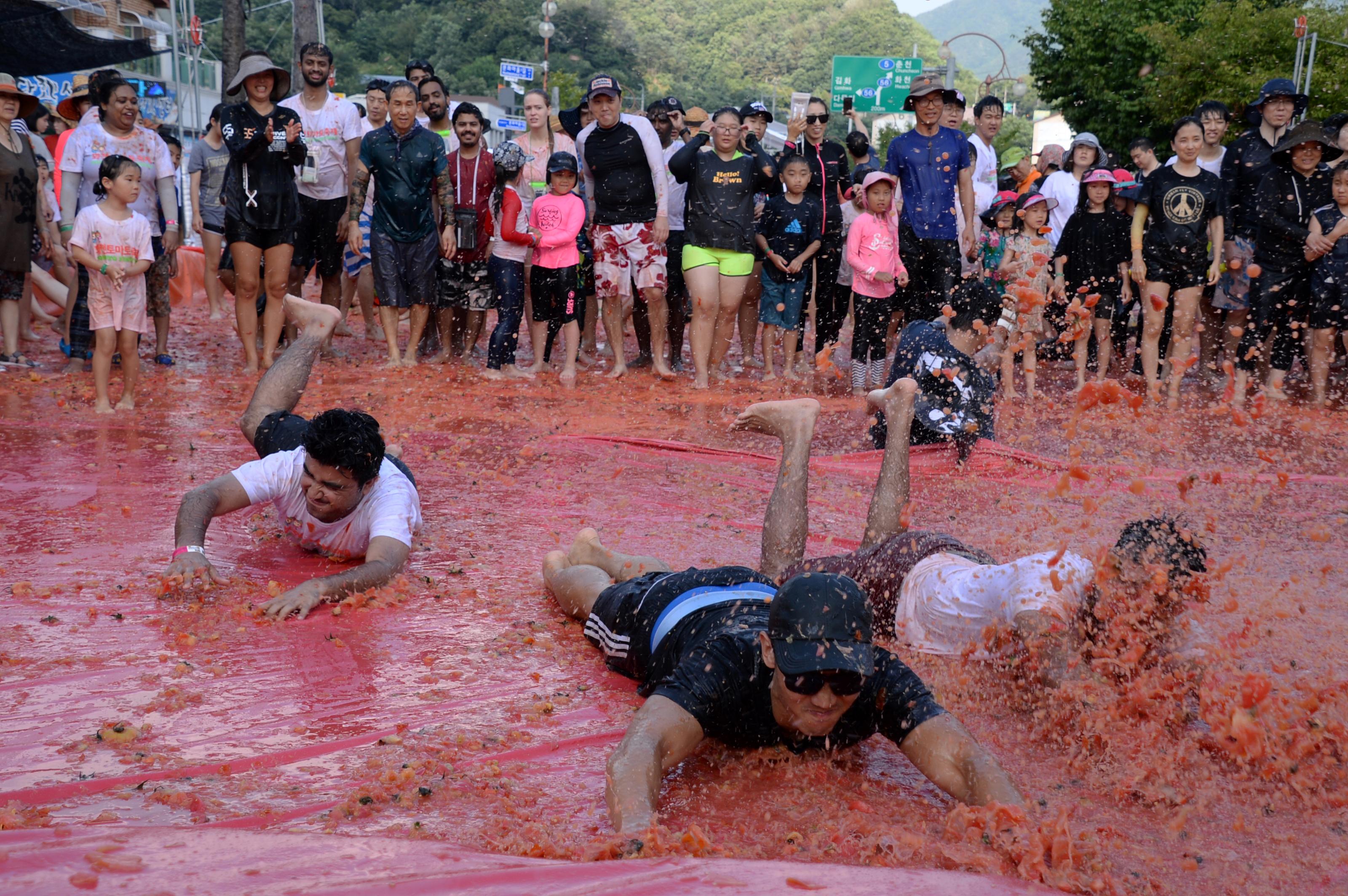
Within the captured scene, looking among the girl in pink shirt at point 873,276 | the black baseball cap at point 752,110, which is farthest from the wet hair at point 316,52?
the girl in pink shirt at point 873,276

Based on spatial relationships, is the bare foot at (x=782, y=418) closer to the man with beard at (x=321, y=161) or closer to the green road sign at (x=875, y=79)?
the man with beard at (x=321, y=161)

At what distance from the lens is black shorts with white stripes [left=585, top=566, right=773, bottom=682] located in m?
3.82

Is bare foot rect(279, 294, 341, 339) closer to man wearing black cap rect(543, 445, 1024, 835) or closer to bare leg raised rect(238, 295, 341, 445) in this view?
bare leg raised rect(238, 295, 341, 445)

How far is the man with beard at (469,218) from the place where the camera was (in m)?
9.70

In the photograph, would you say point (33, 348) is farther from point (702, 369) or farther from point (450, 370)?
point (702, 369)

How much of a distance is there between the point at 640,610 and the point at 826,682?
101cm

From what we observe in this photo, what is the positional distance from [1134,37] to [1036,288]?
18.1 metres

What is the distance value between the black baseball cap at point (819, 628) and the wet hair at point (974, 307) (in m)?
3.44

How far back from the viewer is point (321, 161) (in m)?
9.77

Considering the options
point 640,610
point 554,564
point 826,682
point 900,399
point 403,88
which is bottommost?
point 554,564

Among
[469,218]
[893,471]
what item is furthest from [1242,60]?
[893,471]

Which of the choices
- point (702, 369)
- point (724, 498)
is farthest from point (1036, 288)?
point (724, 498)

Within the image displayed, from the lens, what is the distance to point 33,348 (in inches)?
394

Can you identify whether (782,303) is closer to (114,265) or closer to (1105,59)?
(114,265)
